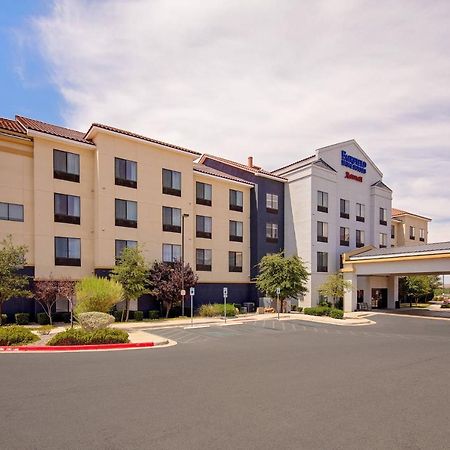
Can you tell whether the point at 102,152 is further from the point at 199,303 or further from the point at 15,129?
the point at 199,303

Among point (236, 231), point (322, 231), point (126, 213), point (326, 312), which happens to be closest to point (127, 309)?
point (126, 213)

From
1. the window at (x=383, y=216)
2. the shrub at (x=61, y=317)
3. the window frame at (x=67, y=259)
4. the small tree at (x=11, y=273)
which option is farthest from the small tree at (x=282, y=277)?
the small tree at (x=11, y=273)

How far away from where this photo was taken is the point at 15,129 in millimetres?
27906

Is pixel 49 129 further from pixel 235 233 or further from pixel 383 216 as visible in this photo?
pixel 383 216

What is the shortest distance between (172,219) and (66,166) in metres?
9.95

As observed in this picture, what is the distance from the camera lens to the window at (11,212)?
26.5 metres

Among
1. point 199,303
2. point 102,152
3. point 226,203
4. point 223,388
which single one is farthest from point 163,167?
point 223,388

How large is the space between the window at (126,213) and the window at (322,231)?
67.5 ft

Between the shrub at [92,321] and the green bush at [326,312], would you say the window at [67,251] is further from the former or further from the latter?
the green bush at [326,312]

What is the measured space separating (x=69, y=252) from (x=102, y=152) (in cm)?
828

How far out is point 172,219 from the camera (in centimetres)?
3422

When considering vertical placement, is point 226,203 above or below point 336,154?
below

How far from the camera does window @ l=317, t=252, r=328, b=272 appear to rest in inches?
1631

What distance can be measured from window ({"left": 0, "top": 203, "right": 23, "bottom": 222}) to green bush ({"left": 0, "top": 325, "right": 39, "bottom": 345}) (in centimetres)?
1211
